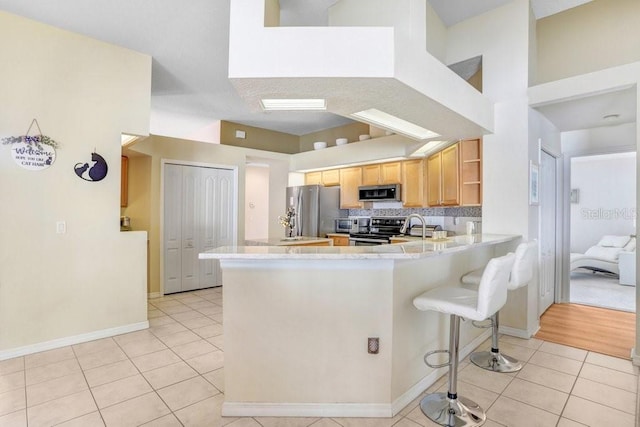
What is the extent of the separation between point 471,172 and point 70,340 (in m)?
4.57

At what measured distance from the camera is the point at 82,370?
2.63 meters

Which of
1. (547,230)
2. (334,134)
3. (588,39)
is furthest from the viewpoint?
Answer: (334,134)

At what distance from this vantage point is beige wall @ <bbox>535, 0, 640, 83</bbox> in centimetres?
314

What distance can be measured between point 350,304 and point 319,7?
8.71 feet

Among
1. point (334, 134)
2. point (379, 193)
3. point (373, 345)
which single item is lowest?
point (373, 345)

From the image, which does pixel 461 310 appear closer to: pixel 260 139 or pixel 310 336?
pixel 310 336

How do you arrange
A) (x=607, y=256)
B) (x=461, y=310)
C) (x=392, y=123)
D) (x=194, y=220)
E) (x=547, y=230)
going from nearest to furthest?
(x=461, y=310) → (x=392, y=123) → (x=547, y=230) → (x=194, y=220) → (x=607, y=256)

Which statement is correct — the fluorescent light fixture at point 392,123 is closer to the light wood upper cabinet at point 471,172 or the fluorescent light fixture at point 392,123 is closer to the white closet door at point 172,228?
the light wood upper cabinet at point 471,172

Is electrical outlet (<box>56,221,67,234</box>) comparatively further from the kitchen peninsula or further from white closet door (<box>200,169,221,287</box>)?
white closet door (<box>200,169,221,287</box>)

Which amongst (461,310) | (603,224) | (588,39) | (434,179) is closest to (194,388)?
(461,310)

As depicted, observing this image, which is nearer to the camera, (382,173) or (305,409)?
(305,409)

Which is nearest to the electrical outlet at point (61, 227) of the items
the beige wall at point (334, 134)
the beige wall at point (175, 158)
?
the beige wall at point (175, 158)

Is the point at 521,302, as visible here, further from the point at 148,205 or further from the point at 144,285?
the point at 148,205

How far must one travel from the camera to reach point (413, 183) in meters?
5.11
